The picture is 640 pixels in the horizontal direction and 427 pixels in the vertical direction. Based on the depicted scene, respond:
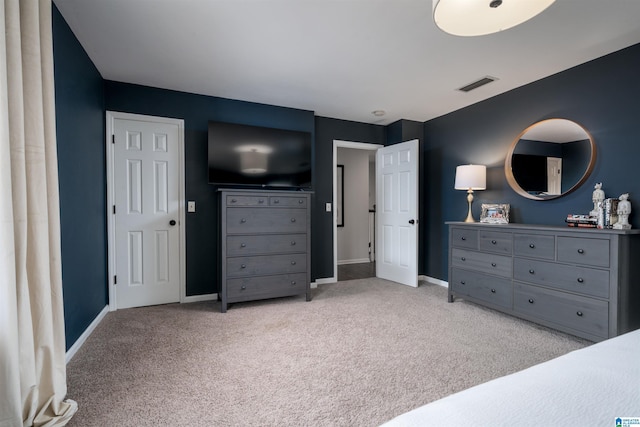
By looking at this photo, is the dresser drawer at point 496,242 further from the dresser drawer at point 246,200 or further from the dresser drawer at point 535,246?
the dresser drawer at point 246,200

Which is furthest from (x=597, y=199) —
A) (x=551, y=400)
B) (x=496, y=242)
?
(x=551, y=400)

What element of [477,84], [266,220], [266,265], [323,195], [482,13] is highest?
[477,84]

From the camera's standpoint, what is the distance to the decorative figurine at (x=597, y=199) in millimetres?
2518

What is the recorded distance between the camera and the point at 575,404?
0.63 m

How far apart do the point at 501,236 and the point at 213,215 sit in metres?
3.06

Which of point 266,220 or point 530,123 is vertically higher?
point 530,123

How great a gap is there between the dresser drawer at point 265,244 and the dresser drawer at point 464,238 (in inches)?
66.4

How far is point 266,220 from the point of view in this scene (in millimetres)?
3344

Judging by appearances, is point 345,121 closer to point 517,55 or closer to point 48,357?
point 517,55

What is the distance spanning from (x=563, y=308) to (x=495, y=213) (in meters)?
1.17

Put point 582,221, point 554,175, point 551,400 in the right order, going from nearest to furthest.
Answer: point 551,400 < point 582,221 < point 554,175

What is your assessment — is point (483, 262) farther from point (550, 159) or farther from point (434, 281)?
point (434, 281)

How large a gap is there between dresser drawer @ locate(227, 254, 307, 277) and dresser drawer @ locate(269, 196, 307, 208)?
1.86 feet

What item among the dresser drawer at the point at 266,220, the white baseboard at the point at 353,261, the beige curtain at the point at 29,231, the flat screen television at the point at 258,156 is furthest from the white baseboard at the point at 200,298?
the white baseboard at the point at 353,261
